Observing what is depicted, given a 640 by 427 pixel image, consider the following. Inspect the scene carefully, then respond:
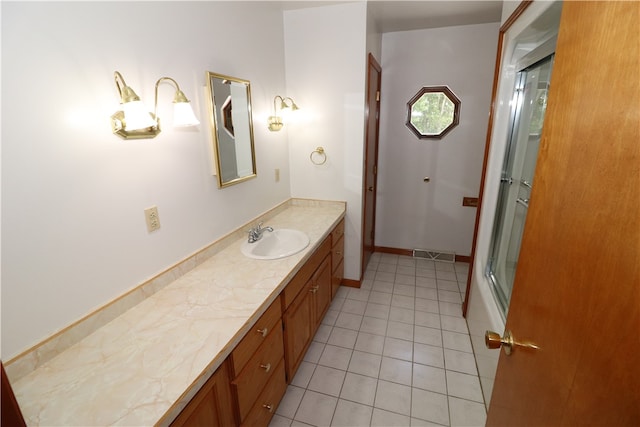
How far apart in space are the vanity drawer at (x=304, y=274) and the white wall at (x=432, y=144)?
1.52 metres

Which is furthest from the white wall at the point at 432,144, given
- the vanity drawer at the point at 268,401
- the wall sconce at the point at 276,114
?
the vanity drawer at the point at 268,401

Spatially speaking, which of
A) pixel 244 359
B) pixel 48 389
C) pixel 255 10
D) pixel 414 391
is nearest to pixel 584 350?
pixel 244 359

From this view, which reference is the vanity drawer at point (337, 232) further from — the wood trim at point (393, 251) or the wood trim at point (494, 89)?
the wood trim at point (393, 251)

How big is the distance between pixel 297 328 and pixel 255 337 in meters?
0.53

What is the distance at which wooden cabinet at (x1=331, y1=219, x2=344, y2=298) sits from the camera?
7.98ft

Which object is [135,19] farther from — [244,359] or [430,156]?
[430,156]

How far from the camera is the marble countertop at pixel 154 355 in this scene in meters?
0.82

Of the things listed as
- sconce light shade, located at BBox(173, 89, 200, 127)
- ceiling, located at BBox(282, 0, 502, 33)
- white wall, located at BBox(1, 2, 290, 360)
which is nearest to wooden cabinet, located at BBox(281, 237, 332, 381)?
white wall, located at BBox(1, 2, 290, 360)

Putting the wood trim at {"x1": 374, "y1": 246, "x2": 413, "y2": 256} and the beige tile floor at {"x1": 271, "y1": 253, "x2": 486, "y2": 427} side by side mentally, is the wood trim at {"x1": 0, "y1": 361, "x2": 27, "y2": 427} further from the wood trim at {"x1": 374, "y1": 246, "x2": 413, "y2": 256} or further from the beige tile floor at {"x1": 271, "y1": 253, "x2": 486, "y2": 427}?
the wood trim at {"x1": 374, "y1": 246, "x2": 413, "y2": 256}

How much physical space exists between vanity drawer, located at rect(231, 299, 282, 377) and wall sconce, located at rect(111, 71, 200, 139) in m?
0.92

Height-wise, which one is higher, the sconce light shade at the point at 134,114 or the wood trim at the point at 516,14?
the wood trim at the point at 516,14

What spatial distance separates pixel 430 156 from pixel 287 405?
2.67 m

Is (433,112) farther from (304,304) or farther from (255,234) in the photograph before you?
(304,304)

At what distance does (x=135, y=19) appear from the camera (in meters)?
1.19
